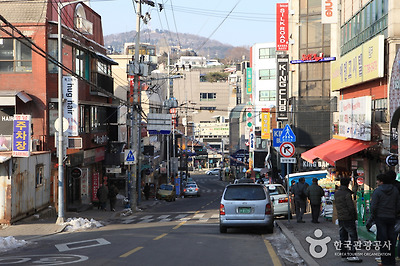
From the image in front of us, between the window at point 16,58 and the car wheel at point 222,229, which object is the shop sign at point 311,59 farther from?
the car wheel at point 222,229

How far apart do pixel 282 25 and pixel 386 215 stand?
44263 mm

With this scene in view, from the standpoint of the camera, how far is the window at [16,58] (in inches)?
1160

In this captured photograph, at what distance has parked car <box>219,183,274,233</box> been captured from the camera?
18422 mm

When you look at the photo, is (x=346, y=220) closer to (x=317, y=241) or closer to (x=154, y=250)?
(x=317, y=241)

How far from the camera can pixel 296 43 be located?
50.5 metres

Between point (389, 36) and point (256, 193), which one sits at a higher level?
point (389, 36)

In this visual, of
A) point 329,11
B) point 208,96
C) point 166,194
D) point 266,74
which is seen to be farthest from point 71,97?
point 208,96

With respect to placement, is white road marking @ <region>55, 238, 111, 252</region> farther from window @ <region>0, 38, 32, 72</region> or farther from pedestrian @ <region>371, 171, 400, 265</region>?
window @ <region>0, 38, 32, 72</region>

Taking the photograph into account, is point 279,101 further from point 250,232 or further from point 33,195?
point 250,232

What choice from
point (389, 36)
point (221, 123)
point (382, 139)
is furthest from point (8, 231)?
point (221, 123)

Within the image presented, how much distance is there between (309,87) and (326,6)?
36.0ft

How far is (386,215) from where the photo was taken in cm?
1072

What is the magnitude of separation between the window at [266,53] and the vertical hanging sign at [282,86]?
116ft

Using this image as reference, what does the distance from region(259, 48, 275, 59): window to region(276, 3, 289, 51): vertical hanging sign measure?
30.8 metres
